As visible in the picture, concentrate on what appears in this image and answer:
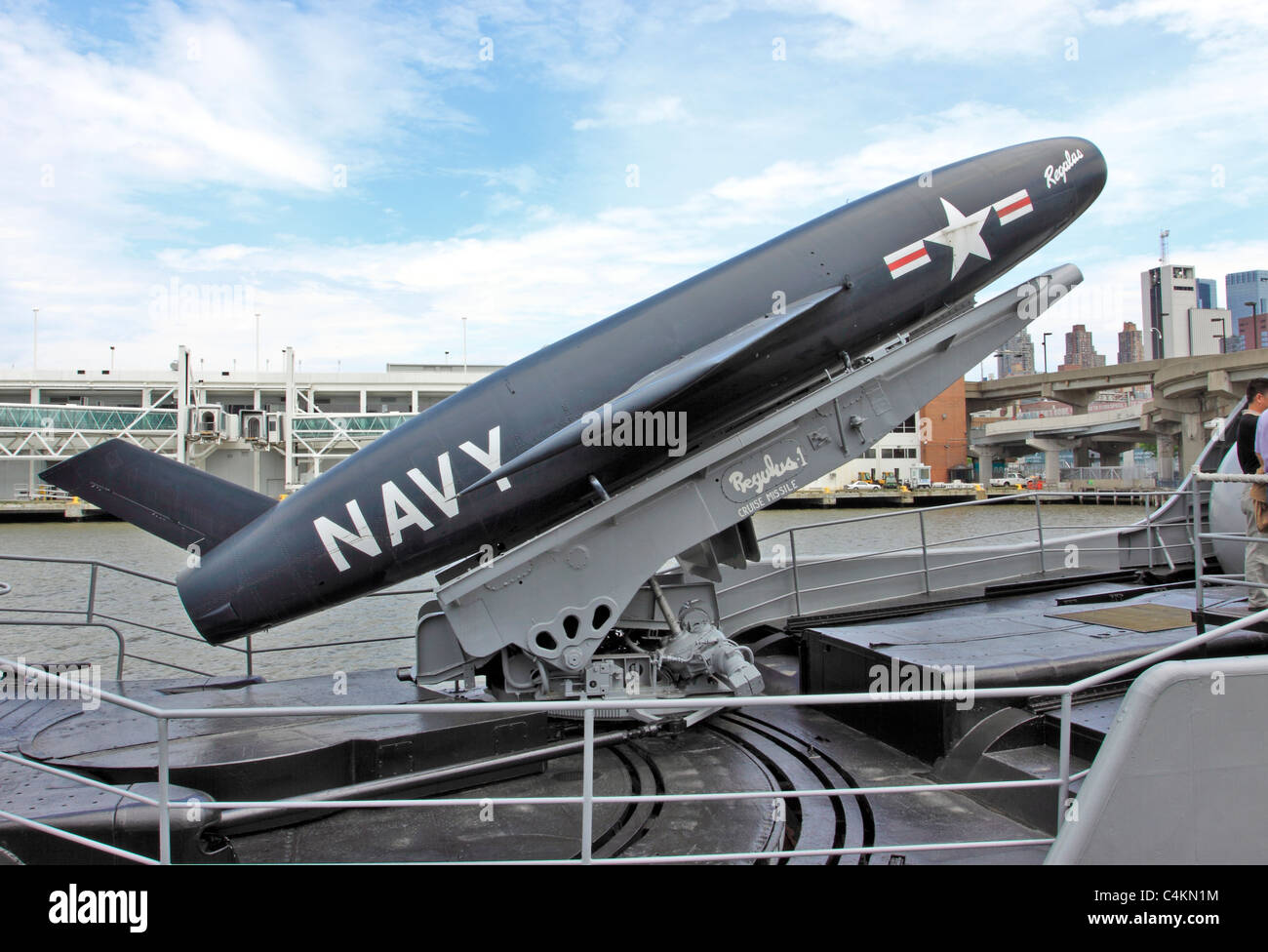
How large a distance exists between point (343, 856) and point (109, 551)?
31304 mm

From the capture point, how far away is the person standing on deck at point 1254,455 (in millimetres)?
5289

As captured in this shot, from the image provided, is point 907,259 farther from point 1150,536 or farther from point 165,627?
point 165,627

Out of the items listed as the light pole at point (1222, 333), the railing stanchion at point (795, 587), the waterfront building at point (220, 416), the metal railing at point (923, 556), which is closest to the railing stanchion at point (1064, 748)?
the railing stanchion at point (795, 587)

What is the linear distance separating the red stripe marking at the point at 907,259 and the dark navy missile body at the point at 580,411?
1 centimetres

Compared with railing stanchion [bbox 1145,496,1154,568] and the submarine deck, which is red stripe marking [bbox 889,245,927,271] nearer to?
the submarine deck

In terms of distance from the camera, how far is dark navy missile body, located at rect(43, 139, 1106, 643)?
5.83 meters

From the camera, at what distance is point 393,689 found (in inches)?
241

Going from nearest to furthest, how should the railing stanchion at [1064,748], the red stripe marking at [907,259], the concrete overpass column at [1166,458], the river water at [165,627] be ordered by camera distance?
the railing stanchion at [1064,748], the red stripe marking at [907,259], the river water at [165,627], the concrete overpass column at [1166,458]

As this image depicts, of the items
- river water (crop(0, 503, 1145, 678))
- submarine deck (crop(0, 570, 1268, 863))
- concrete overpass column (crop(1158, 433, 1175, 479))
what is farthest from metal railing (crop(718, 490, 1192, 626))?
concrete overpass column (crop(1158, 433, 1175, 479))

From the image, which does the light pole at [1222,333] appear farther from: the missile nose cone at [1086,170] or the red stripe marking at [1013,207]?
the red stripe marking at [1013,207]

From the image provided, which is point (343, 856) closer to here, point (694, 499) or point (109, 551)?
point (694, 499)

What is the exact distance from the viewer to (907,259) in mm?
6297

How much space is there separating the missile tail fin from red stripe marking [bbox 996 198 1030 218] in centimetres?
648
